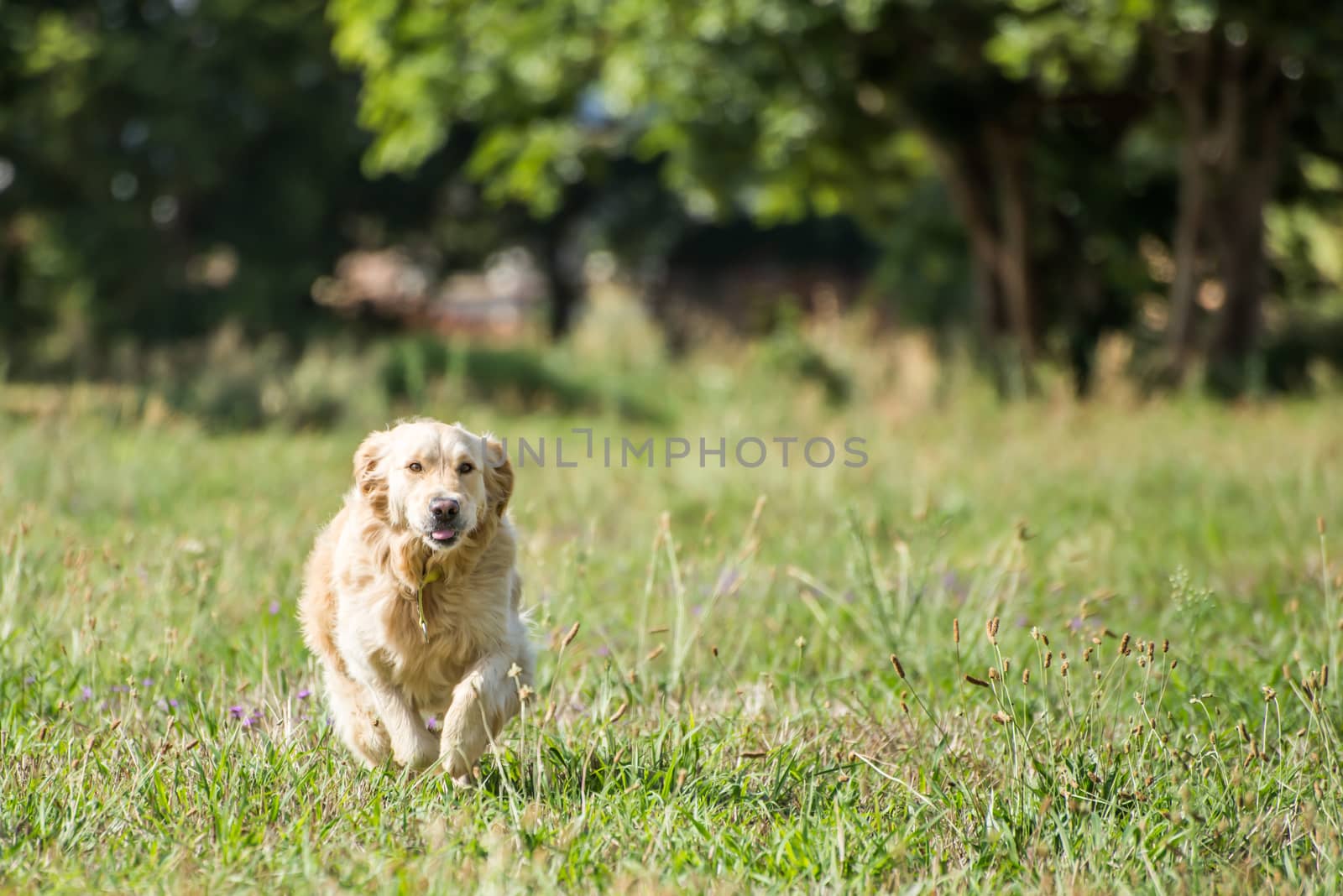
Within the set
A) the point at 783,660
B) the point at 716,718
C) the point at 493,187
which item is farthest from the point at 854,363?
the point at 716,718

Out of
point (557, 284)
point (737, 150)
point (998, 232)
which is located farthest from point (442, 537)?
point (557, 284)

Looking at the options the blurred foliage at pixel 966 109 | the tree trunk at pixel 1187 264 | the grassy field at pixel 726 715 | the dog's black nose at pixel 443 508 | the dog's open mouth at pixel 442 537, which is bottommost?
the grassy field at pixel 726 715

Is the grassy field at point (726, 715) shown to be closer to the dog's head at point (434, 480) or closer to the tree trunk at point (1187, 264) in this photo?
the dog's head at point (434, 480)

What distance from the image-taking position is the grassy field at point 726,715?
2883 millimetres

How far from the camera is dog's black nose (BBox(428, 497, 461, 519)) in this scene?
309 cm

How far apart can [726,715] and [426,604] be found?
105cm

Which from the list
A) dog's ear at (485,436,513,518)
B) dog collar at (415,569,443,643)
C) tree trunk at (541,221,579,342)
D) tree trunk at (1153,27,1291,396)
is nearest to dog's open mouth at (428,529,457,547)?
dog collar at (415,569,443,643)

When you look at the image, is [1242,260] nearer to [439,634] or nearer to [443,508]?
[439,634]

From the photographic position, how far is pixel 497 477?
3.43 m

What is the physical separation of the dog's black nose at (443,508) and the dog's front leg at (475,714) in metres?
0.40

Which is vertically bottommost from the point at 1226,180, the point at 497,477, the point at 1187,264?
the point at 497,477

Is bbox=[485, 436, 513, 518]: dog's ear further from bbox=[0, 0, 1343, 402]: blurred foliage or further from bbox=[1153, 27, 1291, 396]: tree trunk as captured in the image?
bbox=[1153, 27, 1291, 396]: tree trunk

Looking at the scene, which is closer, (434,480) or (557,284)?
(434,480)

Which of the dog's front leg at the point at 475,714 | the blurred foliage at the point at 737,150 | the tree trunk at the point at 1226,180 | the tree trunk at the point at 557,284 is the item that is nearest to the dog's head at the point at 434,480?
the dog's front leg at the point at 475,714
